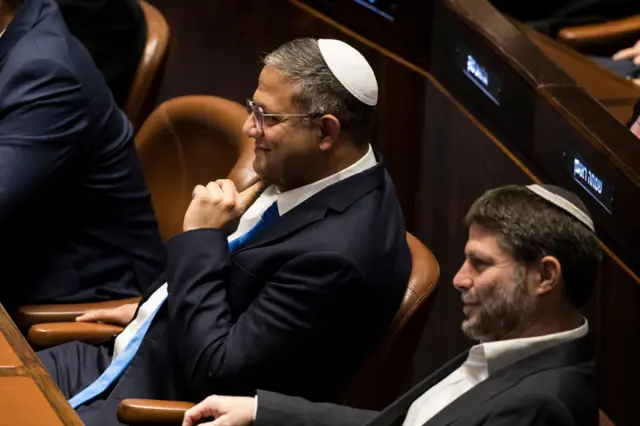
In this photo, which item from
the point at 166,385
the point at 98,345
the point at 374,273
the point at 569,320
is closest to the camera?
the point at 569,320

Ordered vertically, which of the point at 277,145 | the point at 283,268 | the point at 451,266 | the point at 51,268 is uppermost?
the point at 277,145

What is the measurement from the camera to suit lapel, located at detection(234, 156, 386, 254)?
7.13 ft

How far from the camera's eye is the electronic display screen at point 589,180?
7.95 feet

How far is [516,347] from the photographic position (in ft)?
5.89

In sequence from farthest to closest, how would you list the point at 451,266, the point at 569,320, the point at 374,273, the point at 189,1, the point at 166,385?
the point at 189,1 < the point at 451,266 < the point at 166,385 < the point at 374,273 < the point at 569,320

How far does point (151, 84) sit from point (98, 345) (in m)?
0.92

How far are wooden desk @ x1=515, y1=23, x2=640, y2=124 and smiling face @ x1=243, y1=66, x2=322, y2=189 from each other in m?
0.84

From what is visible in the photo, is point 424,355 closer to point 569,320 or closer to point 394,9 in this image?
point 394,9

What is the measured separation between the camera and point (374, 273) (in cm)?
212

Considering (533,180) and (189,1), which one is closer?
(533,180)

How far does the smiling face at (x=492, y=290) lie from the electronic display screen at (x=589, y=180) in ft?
2.02

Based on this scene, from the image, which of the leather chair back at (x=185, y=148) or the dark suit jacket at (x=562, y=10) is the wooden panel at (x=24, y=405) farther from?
the dark suit jacket at (x=562, y=10)

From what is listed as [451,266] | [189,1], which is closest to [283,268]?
[451,266]

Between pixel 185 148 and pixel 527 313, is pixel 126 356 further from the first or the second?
pixel 527 313
